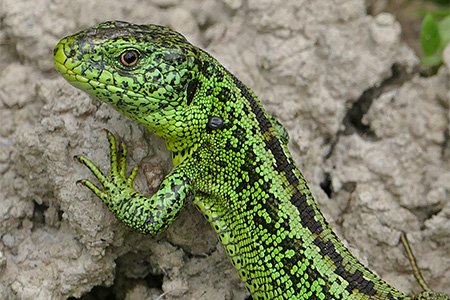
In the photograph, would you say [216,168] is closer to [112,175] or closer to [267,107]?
[112,175]

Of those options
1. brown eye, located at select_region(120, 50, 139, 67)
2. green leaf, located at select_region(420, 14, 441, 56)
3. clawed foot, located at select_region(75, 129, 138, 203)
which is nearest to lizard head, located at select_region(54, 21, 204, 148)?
brown eye, located at select_region(120, 50, 139, 67)

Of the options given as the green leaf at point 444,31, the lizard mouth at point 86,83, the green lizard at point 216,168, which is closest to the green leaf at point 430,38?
the green leaf at point 444,31

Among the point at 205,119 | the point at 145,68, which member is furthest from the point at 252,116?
the point at 145,68

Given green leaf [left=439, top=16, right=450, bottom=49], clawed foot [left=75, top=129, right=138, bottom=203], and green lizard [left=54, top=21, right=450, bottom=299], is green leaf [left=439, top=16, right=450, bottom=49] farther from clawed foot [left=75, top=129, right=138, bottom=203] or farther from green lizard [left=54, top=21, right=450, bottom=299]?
clawed foot [left=75, top=129, right=138, bottom=203]

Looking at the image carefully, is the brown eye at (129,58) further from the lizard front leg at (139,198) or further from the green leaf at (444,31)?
the green leaf at (444,31)

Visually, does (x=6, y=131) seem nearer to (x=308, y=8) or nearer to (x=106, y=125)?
(x=106, y=125)

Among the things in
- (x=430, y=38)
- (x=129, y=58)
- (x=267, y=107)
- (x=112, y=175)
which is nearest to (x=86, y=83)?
(x=129, y=58)

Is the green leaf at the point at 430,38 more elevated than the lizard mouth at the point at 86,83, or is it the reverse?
the green leaf at the point at 430,38
